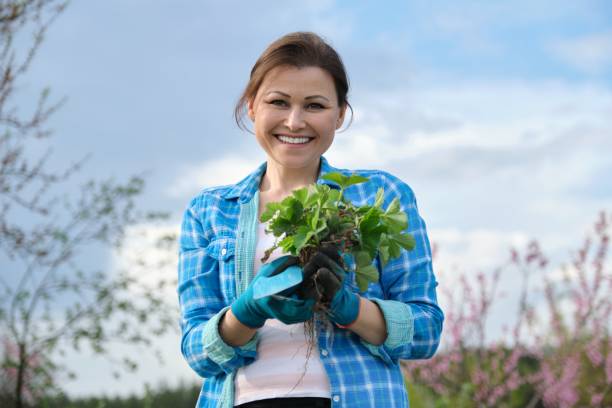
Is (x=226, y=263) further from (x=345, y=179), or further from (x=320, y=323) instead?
(x=345, y=179)

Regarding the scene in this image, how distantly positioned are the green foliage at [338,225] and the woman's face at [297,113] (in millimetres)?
312

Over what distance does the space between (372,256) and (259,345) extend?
412mm

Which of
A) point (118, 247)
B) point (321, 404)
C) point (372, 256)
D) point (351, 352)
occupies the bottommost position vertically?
point (321, 404)

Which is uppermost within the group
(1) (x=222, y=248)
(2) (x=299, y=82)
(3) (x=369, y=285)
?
(2) (x=299, y=82)

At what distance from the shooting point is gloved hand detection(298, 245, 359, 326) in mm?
1813

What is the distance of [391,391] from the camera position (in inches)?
80.5

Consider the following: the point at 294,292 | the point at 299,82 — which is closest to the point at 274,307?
the point at 294,292

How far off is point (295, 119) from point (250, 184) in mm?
340

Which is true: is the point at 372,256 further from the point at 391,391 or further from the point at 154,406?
the point at 154,406

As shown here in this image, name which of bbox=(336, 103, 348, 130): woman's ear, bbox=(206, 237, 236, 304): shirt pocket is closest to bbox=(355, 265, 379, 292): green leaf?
bbox=(206, 237, 236, 304): shirt pocket

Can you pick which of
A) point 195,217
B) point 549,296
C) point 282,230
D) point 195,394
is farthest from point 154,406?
point 282,230

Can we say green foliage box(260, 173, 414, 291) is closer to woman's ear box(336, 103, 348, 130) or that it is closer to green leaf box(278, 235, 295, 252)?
green leaf box(278, 235, 295, 252)

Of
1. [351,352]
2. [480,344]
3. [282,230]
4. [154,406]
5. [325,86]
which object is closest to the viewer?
[282,230]

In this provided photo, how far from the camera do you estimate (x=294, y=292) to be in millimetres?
1862
